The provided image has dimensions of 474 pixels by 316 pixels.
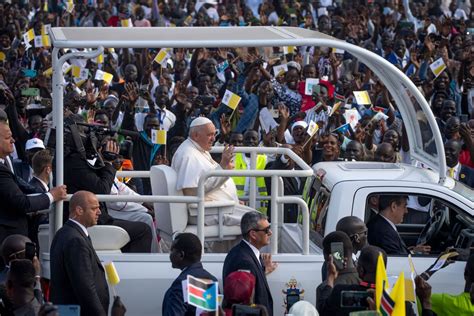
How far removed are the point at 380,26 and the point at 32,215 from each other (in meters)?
15.5

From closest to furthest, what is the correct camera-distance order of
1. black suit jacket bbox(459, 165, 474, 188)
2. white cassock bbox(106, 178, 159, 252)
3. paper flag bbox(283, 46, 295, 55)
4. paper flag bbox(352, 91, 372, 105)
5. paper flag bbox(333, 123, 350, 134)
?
white cassock bbox(106, 178, 159, 252)
black suit jacket bbox(459, 165, 474, 188)
paper flag bbox(333, 123, 350, 134)
paper flag bbox(352, 91, 372, 105)
paper flag bbox(283, 46, 295, 55)

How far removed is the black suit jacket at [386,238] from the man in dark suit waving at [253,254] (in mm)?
1034

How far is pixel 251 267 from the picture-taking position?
28.9 ft

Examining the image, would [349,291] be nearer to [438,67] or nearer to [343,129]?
[343,129]

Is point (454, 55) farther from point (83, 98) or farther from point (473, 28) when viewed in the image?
point (83, 98)

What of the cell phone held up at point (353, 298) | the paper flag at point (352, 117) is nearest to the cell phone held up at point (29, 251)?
the cell phone held up at point (353, 298)

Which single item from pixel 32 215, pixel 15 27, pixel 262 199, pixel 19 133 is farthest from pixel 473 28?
pixel 32 215

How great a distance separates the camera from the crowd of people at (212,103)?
32.9 feet

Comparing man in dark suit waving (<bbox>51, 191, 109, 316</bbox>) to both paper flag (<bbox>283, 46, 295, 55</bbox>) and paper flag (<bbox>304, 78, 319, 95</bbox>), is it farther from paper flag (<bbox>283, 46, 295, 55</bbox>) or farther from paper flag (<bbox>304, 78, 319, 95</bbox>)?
paper flag (<bbox>283, 46, 295, 55</bbox>)

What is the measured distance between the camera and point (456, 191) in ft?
31.7

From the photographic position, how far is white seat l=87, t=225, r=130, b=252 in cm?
977

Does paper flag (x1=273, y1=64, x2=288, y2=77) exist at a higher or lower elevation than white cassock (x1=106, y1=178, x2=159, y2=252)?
lower

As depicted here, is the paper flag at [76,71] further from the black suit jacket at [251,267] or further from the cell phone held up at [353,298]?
the cell phone held up at [353,298]

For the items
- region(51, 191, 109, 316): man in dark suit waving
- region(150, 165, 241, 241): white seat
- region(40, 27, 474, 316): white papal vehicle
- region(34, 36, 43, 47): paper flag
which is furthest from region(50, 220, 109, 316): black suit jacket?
region(34, 36, 43, 47): paper flag
